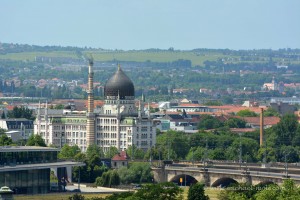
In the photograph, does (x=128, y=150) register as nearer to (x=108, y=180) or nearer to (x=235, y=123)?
(x=108, y=180)

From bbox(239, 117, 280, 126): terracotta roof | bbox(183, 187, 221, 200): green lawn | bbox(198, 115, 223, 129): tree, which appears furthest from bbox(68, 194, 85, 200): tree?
bbox(239, 117, 280, 126): terracotta roof

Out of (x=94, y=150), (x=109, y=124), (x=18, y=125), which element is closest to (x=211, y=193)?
(x=94, y=150)

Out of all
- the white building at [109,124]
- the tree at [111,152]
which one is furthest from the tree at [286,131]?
the tree at [111,152]

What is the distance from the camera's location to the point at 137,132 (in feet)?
350

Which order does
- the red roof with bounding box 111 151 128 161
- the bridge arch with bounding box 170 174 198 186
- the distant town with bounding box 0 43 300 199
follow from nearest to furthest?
the distant town with bounding box 0 43 300 199
the bridge arch with bounding box 170 174 198 186
the red roof with bounding box 111 151 128 161

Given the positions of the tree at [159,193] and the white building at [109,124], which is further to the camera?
the white building at [109,124]

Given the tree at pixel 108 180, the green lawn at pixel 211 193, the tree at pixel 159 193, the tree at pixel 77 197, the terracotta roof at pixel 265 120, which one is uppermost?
the tree at pixel 159 193

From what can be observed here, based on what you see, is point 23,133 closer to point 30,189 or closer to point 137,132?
point 137,132

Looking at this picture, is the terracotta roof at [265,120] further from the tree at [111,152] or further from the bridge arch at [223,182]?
the bridge arch at [223,182]

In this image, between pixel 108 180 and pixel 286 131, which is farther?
pixel 286 131

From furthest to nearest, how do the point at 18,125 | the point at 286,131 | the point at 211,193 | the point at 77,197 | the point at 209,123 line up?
the point at 209,123 < the point at 18,125 < the point at 286,131 < the point at 211,193 < the point at 77,197

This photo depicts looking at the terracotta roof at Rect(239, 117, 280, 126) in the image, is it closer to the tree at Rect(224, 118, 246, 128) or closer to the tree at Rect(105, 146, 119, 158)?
the tree at Rect(224, 118, 246, 128)

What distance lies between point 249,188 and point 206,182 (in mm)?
14874

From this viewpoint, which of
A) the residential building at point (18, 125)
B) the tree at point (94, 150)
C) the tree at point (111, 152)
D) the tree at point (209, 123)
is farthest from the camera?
the tree at point (209, 123)
